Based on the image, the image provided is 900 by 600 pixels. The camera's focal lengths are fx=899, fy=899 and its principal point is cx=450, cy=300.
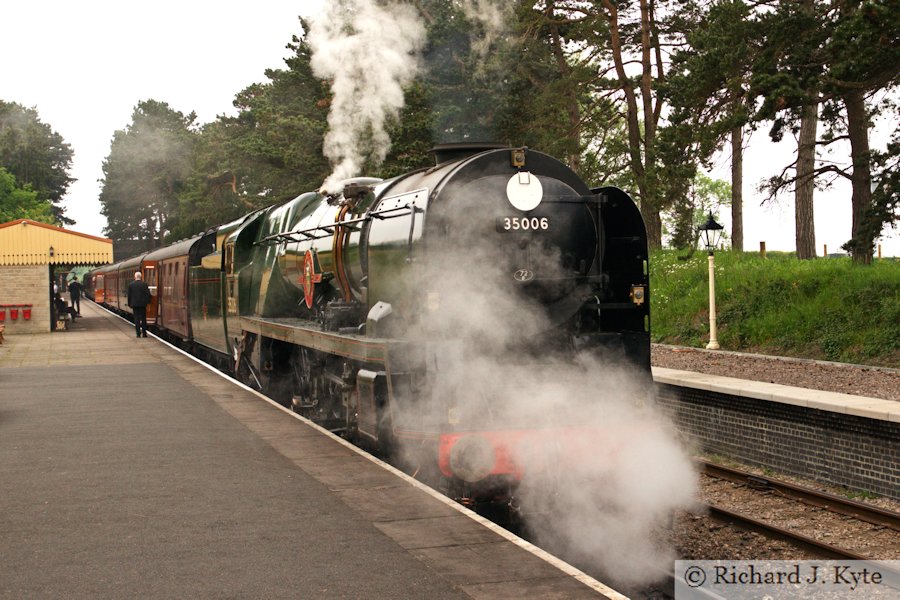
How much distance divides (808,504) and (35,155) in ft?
306

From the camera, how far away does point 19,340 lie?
917 inches

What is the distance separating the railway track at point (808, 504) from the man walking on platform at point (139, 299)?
710 inches

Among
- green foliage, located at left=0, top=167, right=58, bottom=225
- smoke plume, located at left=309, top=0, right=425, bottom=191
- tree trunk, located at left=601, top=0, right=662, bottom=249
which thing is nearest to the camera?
smoke plume, located at left=309, top=0, right=425, bottom=191

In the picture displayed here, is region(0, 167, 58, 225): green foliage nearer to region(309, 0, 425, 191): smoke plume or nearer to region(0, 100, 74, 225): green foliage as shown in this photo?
region(0, 100, 74, 225): green foliage

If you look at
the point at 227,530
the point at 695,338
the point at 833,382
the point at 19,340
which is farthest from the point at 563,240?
the point at 19,340

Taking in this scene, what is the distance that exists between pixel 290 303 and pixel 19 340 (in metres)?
14.7

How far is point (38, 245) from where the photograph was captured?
83.3ft

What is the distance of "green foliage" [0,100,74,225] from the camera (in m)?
87.2

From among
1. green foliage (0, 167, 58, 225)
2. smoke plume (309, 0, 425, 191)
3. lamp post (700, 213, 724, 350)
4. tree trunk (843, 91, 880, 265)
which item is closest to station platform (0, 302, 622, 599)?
smoke plume (309, 0, 425, 191)

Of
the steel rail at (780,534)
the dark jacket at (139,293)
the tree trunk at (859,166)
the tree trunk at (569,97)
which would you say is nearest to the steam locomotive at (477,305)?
the steel rail at (780,534)

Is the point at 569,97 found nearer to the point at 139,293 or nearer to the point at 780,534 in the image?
the point at 139,293

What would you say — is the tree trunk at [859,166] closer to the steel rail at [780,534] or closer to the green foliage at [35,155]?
the steel rail at [780,534]

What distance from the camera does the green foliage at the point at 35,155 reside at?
8719 centimetres

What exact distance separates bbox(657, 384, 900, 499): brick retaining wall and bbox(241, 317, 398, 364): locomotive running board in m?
4.40
